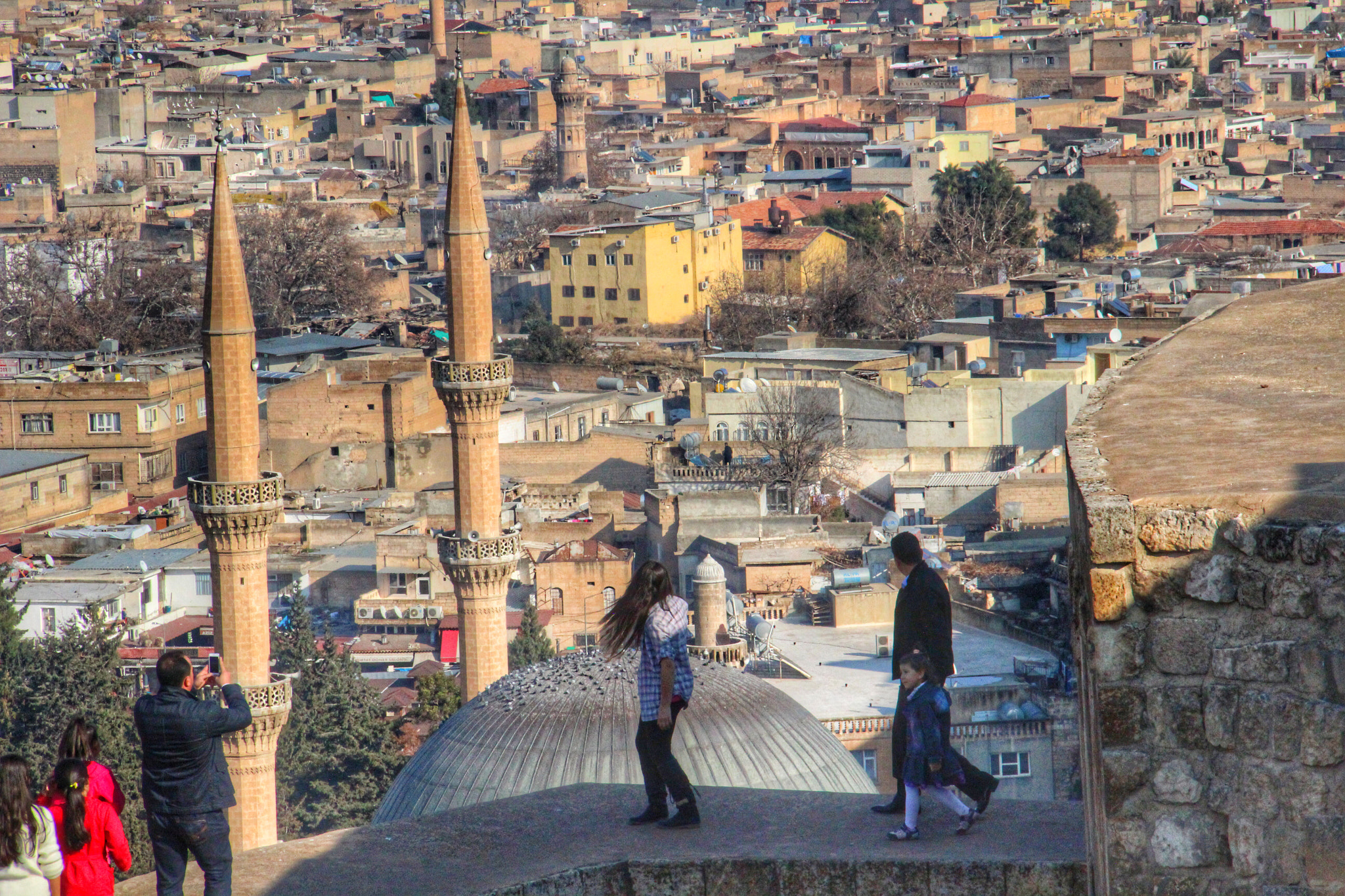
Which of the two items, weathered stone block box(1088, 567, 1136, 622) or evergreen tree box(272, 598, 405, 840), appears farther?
evergreen tree box(272, 598, 405, 840)

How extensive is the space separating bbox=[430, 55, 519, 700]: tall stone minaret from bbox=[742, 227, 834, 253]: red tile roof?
27.2m

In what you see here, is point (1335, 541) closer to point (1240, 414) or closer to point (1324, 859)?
point (1324, 859)

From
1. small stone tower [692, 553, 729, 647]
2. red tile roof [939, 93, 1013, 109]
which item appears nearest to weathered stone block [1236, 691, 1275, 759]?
small stone tower [692, 553, 729, 647]

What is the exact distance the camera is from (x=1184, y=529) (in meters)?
4.12

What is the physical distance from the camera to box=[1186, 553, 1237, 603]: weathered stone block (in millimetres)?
4094

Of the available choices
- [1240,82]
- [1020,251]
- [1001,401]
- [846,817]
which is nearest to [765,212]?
[1020,251]

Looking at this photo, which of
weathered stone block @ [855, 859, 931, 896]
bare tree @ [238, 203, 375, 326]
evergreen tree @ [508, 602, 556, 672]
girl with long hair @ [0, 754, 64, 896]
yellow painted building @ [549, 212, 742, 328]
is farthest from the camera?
bare tree @ [238, 203, 375, 326]

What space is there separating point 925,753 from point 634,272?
115ft

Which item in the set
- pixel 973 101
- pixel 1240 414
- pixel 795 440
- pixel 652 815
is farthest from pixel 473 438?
pixel 973 101

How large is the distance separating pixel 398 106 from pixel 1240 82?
2645 centimetres

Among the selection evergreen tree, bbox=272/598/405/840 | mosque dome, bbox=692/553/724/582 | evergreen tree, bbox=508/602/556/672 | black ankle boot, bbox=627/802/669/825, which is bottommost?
evergreen tree, bbox=272/598/405/840

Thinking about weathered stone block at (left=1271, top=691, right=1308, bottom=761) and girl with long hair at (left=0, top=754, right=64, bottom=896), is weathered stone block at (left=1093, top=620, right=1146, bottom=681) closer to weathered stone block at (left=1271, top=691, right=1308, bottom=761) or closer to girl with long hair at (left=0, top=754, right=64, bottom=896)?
weathered stone block at (left=1271, top=691, right=1308, bottom=761)

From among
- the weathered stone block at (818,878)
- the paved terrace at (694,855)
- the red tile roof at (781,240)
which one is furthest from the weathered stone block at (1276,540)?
the red tile roof at (781,240)

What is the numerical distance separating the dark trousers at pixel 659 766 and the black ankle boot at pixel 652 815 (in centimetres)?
2
